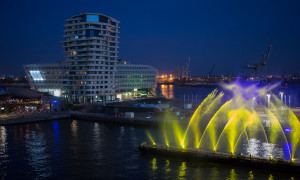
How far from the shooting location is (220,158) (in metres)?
27.6

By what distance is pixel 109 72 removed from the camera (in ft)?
260

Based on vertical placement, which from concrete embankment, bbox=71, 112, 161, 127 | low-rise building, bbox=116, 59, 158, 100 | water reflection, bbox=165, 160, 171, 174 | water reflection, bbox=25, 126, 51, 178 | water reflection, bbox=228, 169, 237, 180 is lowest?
water reflection, bbox=228, 169, 237, 180

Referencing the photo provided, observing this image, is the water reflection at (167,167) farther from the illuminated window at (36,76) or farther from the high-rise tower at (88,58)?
the illuminated window at (36,76)

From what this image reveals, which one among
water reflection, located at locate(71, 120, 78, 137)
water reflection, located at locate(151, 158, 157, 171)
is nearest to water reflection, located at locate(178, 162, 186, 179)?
water reflection, located at locate(151, 158, 157, 171)

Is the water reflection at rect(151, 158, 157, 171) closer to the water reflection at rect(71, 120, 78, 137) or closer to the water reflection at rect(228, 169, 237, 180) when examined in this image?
the water reflection at rect(228, 169, 237, 180)

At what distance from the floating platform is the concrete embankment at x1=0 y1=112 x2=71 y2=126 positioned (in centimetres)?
2988

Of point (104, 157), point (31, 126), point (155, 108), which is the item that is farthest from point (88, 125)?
point (104, 157)

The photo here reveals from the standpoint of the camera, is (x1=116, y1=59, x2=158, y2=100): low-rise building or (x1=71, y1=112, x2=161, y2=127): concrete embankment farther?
(x1=116, y1=59, x2=158, y2=100): low-rise building

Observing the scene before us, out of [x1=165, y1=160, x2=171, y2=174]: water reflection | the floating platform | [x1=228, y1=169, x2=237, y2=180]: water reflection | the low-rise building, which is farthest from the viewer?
the low-rise building

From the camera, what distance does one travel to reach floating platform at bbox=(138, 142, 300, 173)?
25153mm

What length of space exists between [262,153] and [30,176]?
2252 centimetres

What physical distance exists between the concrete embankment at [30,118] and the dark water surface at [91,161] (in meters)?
8.82

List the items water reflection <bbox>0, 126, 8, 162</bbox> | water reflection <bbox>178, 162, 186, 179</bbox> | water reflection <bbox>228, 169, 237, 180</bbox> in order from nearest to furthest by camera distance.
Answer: water reflection <bbox>228, 169, 237, 180</bbox>
water reflection <bbox>178, 162, 186, 179</bbox>
water reflection <bbox>0, 126, 8, 162</bbox>

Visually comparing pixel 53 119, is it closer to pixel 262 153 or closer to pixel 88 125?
pixel 88 125
